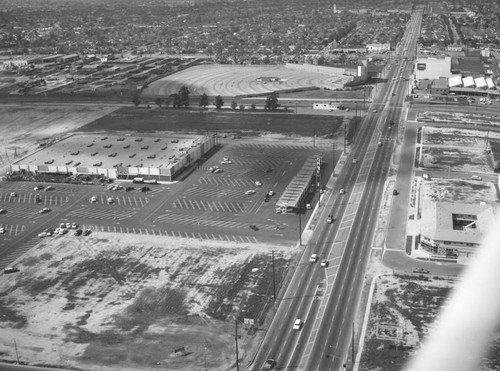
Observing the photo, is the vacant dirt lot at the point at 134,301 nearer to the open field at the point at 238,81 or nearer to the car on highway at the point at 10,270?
the car on highway at the point at 10,270

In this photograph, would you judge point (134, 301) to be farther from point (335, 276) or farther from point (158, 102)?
point (158, 102)

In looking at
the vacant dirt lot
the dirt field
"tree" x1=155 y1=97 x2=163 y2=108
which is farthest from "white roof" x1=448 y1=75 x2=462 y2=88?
the vacant dirt lot

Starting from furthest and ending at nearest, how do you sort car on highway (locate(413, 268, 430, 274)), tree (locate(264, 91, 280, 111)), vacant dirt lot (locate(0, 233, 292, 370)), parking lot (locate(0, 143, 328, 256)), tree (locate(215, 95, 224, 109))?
tree (locate(215, 95, 224, 109)) → tree (locate(264, 91, 280, 111)) → parking lot (locate(0, 143, 328, 256)) → car on highway (locate(413, 268, 430, 274)) → vacant dirt lot (locate(0, 233, 292, 370))

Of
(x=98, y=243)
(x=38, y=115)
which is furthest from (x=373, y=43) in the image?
(x=98, y=243)

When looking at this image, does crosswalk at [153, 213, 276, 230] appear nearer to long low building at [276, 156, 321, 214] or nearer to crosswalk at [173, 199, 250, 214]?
crosswalk at [173, 199, 250, 214]

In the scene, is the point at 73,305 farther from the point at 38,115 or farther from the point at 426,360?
the point at 38,115
